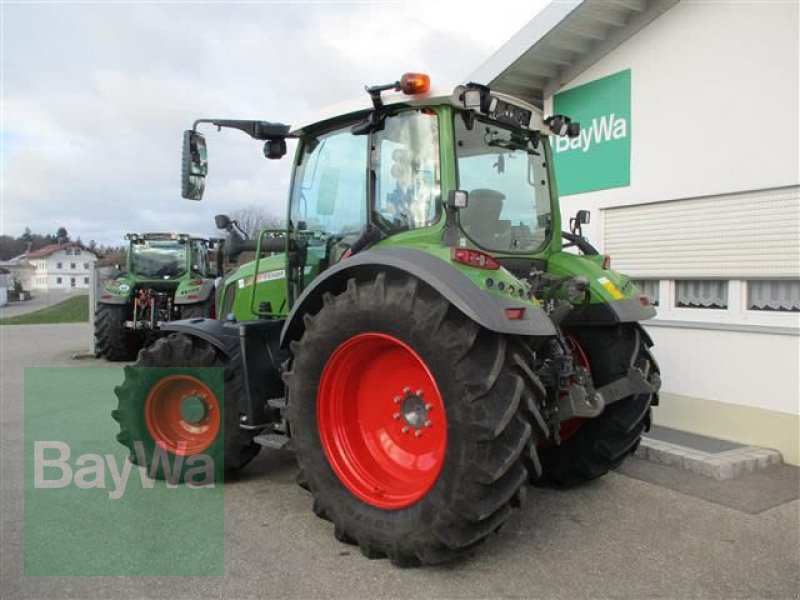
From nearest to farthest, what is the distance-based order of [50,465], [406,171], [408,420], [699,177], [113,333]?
[408,420] → [406,171] → [50,465] → [699,177] → [113,333]

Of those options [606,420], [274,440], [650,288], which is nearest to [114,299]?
[274,440]

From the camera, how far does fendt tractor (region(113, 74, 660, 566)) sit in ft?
10.5

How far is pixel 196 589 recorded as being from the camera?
3.21 m

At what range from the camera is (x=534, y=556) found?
3.54 m

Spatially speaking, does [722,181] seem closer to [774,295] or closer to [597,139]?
[774,295]

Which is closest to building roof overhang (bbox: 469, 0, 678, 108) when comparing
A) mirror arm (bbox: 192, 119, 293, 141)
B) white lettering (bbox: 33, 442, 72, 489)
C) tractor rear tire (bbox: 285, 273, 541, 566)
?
mirror arm (bbox: 192, 119, 293, 141)

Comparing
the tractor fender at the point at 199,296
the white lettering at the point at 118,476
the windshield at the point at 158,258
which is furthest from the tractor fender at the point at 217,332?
the windshield at the point at 158,258

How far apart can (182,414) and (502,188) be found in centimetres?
281

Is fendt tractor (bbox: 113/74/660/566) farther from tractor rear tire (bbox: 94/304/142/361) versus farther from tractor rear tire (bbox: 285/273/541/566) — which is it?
tractor rear tire (bbox: 94/304/142/361)

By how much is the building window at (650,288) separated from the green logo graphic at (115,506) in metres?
4.32


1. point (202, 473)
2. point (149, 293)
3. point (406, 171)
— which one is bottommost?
point (202, 473)

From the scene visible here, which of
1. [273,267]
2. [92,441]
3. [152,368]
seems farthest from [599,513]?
[92,441]

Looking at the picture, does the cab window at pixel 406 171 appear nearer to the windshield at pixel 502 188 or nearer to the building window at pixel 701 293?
the windshield at pixel 502 188

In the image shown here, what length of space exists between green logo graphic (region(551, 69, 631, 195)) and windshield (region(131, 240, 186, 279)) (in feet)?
28.7
